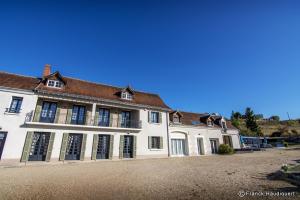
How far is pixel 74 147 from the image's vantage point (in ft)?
52.3

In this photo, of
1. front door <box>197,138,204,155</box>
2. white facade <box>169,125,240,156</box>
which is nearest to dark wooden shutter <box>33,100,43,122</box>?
white facade <box>169,125,240,156</box>

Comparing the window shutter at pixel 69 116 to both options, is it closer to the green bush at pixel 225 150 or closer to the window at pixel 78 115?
the window at pixel 78 115

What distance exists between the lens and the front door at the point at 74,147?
15.6 metres

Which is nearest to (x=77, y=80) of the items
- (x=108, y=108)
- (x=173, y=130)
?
(x=108, y=108)

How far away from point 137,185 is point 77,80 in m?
17.4

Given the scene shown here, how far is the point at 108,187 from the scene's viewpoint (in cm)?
633

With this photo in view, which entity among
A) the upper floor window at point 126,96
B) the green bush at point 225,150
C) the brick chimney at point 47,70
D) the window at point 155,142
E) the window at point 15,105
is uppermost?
the brick chimney at point 47,70

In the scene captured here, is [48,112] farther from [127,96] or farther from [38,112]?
[127,96]

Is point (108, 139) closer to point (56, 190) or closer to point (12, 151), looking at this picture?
point (12, 151)

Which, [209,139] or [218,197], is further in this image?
[209,139]

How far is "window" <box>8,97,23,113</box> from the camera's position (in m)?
14.2

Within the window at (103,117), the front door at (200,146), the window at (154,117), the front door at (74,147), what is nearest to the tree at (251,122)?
the front door at (200,146)

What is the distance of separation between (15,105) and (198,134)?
73.5 ft

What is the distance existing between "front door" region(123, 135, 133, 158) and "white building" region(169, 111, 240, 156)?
5.52m
